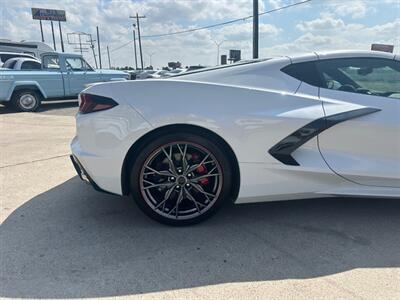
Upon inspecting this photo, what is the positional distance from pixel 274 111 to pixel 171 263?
139cm

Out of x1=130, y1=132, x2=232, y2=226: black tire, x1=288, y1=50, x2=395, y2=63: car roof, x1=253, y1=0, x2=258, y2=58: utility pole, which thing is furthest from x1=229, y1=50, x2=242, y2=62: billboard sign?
x1=130, y1=132, x2=232, y2=226: black tire

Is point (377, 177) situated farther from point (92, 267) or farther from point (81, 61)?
point (81, 61)

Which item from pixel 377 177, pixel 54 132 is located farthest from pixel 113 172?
pixel 54 132

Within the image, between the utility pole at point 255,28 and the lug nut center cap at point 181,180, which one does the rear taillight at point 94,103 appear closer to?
the lug nut center cap at point 181,180

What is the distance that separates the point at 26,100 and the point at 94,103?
960cm

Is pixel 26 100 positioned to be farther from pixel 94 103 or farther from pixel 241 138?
pixel 241 138

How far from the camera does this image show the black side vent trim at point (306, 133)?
271cm

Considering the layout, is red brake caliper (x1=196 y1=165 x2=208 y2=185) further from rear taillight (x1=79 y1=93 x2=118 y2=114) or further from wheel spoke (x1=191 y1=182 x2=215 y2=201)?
rear taillight (x1=79 y1=93 x2=118 y2=114)

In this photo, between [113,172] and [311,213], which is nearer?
[113,172]

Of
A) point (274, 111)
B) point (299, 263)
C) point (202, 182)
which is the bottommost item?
point (299, 263)

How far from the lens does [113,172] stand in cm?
277

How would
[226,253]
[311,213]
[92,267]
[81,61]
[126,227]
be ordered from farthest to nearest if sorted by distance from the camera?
[81,61], [311,213], [126,227], [226,253], [92,267]

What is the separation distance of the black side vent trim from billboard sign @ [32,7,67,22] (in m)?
62.0

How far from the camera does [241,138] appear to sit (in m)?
2.72
